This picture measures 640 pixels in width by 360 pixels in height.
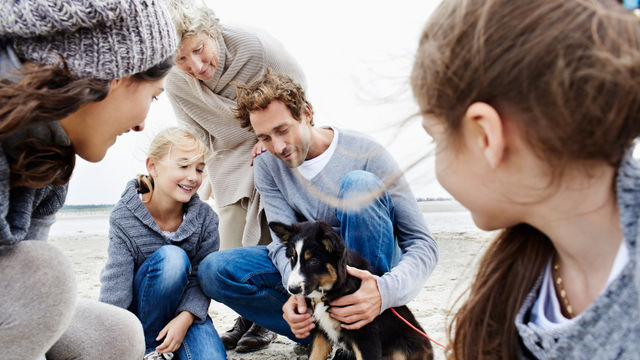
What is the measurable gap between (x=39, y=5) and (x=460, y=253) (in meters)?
6.34

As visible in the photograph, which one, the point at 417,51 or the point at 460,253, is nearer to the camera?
→ the point at 417,51

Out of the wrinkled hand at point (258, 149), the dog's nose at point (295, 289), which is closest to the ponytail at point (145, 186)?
the wrinkled hand at point (258, 149)

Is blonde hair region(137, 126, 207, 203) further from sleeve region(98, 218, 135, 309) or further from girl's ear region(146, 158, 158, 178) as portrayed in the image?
sleeve region(98, 218, 135, 309)

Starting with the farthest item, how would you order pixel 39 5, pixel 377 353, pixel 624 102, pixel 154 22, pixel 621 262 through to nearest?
pixel 377 353 → pixel 154 22 → pixel 39 5 → pixel 621 262 → pixel 624 102

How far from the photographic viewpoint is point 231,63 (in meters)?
3.53

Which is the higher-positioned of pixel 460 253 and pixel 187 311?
pixel 187 311

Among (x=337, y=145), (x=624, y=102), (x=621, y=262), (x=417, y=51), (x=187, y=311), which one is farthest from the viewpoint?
(x=337, y=145)

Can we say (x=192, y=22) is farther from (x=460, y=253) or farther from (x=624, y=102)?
(x=460, y=253)

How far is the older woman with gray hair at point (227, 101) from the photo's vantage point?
3.29 metres

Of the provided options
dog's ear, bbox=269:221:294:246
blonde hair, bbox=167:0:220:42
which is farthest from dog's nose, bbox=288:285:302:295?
blonde hair, bbox=167:0:220:42

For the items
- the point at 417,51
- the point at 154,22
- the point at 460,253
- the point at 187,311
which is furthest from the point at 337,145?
the point at 460,253

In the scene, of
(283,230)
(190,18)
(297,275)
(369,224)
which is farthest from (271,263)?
(190,18)

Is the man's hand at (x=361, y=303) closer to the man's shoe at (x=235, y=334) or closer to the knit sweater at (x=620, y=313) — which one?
the man's shoe at (x=235, y=334)

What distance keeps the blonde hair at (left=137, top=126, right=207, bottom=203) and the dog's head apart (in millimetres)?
989
